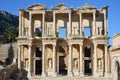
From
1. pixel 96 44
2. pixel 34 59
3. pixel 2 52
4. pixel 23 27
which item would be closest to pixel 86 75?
pixel 96 44

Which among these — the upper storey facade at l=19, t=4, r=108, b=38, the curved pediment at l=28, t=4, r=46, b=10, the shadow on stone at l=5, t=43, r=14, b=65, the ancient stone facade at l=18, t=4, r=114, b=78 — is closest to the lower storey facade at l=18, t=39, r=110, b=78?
the ancient stone facade at l=18, t=4, r=114, b=78

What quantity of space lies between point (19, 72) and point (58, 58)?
5.94 meters

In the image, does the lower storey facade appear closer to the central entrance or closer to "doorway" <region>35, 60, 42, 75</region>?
"doorway" <region>35, 60, 42, 75</region>

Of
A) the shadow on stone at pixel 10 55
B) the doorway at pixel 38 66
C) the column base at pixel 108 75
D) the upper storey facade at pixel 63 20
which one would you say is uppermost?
the upper storey facade at pixel 63 20

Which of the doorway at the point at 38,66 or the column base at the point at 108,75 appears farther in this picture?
the doorway at the point at 38,66

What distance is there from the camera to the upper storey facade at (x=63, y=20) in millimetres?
41594

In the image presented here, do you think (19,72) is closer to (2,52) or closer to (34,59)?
(34,59)

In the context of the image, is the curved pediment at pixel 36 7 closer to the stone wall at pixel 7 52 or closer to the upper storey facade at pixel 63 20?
the upper storey facade at pixel 63 20

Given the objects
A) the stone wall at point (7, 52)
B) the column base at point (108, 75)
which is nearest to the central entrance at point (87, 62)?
the column base at point (108, 75)

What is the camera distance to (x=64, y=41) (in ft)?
138

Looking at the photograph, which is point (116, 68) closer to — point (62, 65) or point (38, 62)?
point (62, 65)

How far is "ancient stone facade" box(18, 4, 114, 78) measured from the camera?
4062 cm

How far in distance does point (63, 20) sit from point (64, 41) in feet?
9.88

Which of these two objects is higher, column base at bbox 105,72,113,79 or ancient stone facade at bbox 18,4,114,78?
ancient stone facade at bbox 18,4,114,78
